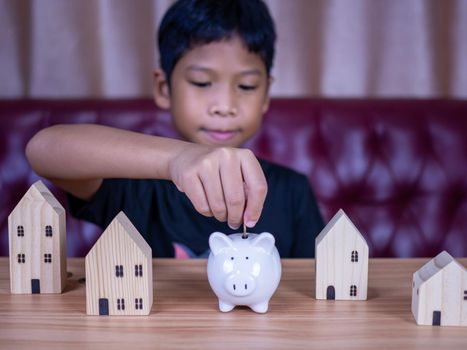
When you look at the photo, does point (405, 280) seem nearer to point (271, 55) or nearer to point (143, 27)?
point (271, 55)

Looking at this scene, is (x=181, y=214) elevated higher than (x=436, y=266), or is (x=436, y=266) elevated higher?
(x=436, y=266)

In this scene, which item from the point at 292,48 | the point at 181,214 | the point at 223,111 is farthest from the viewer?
the point at 292,48

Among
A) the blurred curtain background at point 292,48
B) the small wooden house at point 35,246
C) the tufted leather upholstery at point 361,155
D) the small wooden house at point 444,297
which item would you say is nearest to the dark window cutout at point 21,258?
the small wooden house at point 35,246

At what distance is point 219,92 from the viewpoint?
1.31 metres

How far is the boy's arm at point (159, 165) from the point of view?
79cm

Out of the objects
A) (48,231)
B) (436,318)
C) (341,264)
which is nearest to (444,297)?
(436,318)

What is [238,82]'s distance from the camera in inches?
51.8

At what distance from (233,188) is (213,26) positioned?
64 cm

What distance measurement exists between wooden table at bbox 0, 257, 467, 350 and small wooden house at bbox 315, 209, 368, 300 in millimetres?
21

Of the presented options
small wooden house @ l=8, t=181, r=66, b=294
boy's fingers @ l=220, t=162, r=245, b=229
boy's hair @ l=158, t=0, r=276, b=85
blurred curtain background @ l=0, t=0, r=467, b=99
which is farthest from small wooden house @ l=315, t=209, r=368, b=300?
blurred curtain background @ l=0, t=0, r=467, b=99

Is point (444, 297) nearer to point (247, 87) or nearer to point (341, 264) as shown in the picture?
point (341, 264)

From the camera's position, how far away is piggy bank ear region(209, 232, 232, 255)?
76 centimetres

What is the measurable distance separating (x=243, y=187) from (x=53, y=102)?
1131mm

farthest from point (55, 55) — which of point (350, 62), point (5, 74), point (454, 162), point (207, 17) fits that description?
point (454, 162)
